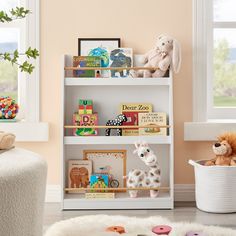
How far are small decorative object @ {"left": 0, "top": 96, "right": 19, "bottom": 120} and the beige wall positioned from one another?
22 cm

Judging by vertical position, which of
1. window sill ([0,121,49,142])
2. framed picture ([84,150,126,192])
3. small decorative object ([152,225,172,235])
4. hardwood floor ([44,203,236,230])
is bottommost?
hardwood floor ([44,203,236,230])

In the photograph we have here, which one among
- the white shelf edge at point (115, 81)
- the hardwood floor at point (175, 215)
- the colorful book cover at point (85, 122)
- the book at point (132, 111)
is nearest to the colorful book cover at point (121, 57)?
the white shelf edge at point (115, 81)

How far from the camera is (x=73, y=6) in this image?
11.7 ft

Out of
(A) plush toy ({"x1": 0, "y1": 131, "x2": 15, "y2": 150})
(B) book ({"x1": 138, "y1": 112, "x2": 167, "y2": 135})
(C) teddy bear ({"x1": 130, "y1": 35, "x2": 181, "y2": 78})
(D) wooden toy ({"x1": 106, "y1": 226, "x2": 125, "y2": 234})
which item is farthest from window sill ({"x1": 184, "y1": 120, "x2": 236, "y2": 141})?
(A) plush toy ({"x1": 0, "y1": 131, "x2": 15, "y2": 150})

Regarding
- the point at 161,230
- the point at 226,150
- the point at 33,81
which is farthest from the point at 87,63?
the point at 161,230

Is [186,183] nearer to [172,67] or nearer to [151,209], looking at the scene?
[151,209]

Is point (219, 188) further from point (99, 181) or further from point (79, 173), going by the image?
point (79, 173)

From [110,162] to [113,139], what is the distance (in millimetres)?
250

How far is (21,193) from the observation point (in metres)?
1.66

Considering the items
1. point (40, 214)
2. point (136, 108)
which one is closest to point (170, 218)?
point (136, 108)

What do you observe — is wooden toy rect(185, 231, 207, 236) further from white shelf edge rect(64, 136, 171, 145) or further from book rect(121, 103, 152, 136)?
book rect(121, 103, 152, 136)

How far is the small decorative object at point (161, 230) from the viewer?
2492mm

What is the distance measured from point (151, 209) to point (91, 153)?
579 mm

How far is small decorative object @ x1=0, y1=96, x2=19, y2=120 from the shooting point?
3.39 metres
